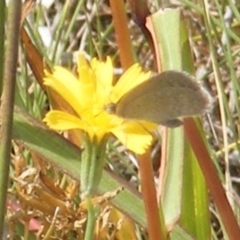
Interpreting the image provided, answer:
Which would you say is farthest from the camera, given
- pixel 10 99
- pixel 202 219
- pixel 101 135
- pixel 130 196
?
pixel 202 219

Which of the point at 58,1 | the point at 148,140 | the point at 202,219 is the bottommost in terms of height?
the point at 202,219

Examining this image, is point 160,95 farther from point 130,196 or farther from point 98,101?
point 130,196

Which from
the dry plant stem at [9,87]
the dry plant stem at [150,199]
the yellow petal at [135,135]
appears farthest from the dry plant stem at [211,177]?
the dry plant stem at [9,87]

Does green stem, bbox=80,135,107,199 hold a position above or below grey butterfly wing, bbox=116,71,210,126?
below

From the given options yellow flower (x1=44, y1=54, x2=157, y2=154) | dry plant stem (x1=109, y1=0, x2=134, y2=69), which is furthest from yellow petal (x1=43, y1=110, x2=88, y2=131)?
dry plant stem (x1=109, y1=0, x2=134, y2=69)

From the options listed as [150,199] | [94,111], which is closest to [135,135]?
[94,111]

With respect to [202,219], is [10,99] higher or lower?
higher

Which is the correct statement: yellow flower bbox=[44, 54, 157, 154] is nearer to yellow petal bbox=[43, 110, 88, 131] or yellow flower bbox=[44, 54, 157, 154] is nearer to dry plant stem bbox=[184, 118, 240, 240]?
yellow petal bbox=[43, 110, 88, 131]

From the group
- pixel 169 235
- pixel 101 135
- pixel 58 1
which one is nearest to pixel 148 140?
pixel 101 135
